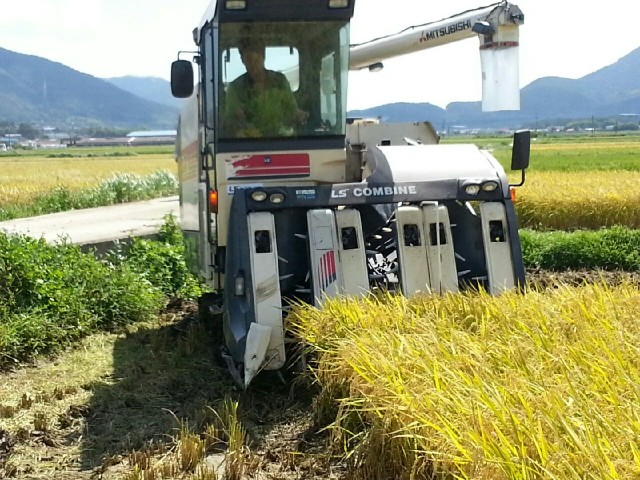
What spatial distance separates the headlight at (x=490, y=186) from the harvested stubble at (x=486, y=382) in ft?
3.61

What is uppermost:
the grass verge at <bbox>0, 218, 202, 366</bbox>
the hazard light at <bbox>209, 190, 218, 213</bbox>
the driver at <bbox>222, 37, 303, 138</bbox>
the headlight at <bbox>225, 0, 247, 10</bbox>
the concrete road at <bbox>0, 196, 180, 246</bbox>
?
the headlight at <bbox>225, 0, 247, 10</bbox>

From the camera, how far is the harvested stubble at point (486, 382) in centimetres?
291

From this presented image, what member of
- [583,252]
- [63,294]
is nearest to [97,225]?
[63,294]

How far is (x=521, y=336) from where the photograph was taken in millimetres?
4445

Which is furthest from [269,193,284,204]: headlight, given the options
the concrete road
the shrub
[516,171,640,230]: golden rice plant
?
[516,171,640,230]: golden rice plant

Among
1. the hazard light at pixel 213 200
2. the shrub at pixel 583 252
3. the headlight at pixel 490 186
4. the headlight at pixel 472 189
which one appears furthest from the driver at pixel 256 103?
the shrub at pixel 583 252

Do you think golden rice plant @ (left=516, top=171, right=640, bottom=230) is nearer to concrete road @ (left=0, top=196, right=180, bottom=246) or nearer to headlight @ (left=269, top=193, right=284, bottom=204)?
concrete road @ (left=0, top=196, right=180, bottom=246)

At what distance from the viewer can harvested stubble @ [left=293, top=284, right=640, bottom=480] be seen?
291 cm

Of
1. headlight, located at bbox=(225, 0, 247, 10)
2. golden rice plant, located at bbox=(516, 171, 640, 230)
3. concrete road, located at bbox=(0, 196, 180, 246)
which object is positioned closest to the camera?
headlight, located at bbox=(225, 0, 247, 10)

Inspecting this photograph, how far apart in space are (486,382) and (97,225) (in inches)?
547

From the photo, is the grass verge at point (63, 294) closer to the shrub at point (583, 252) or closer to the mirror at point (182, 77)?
the mirror at point (182, 77)

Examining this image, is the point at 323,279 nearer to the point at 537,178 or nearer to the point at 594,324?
the point at 594,324

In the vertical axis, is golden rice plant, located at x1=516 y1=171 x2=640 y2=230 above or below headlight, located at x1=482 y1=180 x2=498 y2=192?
below

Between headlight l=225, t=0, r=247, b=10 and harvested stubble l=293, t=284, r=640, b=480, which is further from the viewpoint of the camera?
headlight l=225, t=0, r=247, b=10
